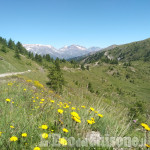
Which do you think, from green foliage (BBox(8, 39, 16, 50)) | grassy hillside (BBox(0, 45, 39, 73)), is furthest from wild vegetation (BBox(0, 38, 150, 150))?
grassy hillside (BBox(0, 45, 39, 73))

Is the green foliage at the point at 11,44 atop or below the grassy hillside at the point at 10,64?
atop

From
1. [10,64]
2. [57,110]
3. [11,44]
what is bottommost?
[57,110]

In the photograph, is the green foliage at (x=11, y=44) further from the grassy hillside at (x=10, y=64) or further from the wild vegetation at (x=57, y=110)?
the grassy hillside at (x=10, y=64)

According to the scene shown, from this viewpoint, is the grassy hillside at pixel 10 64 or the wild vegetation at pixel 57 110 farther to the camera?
the grassy hillside at pixel 10 64

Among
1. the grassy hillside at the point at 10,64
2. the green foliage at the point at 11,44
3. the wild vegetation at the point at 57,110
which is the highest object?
the green foliage at the point at 11,44

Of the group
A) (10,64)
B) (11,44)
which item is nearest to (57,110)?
(10,64)

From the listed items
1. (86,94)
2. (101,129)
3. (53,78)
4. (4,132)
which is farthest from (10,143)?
(53,78)

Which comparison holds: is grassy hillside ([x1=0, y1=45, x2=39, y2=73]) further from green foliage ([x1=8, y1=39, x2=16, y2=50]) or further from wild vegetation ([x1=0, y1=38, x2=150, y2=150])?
green foliage ([x1=8, y1=39, x2=16, y2=50])

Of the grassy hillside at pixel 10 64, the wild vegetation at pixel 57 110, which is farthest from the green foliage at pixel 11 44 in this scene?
the grassy hillside at pixel 10 64

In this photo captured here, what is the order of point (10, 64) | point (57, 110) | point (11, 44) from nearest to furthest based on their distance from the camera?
point (57, 110) → point (10, 64) → point (11, 44)

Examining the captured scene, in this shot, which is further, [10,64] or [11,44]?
[11,44]

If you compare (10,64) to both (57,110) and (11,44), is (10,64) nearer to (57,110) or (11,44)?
(11,44)

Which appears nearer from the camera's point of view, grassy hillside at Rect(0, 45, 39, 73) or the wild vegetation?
the wild vegetation

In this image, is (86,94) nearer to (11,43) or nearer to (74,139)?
(74,139)
